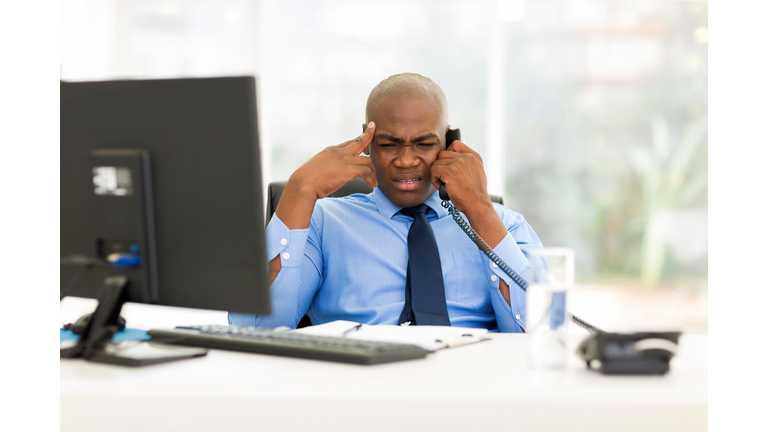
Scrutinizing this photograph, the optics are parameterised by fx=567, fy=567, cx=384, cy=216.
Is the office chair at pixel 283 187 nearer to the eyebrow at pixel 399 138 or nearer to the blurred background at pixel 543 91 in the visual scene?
the eyebrow at pixel 399 138

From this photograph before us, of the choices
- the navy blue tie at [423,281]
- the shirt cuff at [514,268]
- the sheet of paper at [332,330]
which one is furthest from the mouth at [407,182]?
the sheet of paper at [332,330]

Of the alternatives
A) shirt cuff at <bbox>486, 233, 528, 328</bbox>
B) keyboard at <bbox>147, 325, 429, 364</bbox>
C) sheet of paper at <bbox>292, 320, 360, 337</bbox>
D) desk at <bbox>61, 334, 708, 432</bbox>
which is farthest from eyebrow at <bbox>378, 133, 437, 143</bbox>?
desk at <bbox>61, 334, 708, 432</bbox>

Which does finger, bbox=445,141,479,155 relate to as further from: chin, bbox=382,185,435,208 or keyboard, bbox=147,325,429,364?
keyboard, bbox=147,325,429,364

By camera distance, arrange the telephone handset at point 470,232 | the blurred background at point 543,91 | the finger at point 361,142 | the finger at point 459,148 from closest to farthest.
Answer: the telephone handset at point 470,232 < the finger at point 361,142 < the finger at point 459,148 < the blurred background at point 543,91

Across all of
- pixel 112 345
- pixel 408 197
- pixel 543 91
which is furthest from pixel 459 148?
pixel 543 91

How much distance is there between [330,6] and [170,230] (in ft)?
10.3

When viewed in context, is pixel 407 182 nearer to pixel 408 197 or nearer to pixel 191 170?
pixel 408 197

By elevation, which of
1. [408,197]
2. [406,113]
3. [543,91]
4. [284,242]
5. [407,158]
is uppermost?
[543,91]

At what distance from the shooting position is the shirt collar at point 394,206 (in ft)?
5.76

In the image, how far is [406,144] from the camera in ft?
5.52

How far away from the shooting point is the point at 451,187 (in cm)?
158

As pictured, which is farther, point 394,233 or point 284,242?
point 394,233

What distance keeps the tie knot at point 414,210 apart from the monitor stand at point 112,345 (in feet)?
3.12

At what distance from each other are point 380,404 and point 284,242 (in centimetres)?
82
